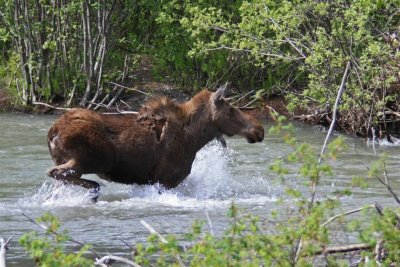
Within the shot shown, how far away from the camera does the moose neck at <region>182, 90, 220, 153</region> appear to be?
12.0 m

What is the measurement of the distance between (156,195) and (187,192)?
613 millimetres

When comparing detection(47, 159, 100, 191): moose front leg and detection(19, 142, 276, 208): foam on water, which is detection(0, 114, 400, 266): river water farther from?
detection(47, 159, 100, 191): moose front leg

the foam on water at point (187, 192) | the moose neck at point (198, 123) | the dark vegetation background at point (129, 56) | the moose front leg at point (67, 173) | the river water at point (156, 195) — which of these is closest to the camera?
the river water at point (156, 195)

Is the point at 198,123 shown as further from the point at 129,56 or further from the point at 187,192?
the point at 129,56

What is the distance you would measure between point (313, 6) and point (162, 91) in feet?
19.1

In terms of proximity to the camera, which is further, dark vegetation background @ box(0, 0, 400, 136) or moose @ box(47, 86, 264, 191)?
dark vegetation background @ box(0, 0, 400, 136)

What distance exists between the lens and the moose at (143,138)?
11.2m

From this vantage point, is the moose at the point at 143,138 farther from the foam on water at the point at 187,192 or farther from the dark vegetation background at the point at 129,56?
the dark vegetation background at the point at 129,56

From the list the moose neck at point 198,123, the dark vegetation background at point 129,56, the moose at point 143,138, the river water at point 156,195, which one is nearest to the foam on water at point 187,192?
the river water at point 156,195

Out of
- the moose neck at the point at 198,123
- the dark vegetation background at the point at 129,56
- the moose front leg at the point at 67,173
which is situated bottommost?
the dark vegetation background at the point at 129,56

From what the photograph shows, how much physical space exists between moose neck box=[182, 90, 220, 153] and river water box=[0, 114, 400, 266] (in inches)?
23.4

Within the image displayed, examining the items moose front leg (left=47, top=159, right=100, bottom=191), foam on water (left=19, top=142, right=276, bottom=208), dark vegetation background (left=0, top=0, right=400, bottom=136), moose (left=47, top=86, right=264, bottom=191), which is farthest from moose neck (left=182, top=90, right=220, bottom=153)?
dark vegetation background (left=0, top=0, right=400, bottom=136)

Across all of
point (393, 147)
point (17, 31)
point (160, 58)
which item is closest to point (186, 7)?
point (160, 58)

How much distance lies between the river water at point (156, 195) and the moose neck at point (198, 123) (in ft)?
1.95
